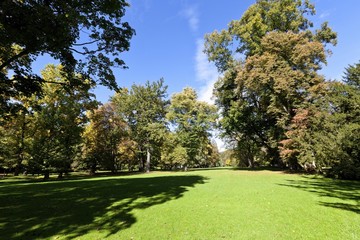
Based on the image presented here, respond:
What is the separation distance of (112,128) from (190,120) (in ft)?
45.1

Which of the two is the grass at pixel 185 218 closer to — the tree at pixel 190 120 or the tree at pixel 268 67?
the tree at pixel 268 67

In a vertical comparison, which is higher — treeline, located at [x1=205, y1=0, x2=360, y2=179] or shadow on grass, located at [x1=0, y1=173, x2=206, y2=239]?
treeline, located at [x1=205, y1=0, x2=360, y2=179]

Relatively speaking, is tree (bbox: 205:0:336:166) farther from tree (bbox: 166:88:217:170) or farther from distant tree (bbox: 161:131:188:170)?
distant tree (bbox: 161:131:188:170)

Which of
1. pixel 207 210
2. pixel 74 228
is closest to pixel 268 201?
pixel 207 210

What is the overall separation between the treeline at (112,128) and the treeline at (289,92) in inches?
315

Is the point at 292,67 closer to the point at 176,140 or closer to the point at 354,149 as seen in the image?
the point at 354,149

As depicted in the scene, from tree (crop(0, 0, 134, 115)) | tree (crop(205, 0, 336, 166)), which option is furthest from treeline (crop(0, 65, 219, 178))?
tree (crop(0, 0, 134, 115))

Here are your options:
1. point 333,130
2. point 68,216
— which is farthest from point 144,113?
point 68,216

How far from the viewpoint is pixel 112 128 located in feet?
119

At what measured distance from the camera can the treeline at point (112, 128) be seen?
Answer: 26234 mm

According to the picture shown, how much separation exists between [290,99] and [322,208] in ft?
62.3

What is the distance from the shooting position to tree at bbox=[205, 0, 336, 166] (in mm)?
23406

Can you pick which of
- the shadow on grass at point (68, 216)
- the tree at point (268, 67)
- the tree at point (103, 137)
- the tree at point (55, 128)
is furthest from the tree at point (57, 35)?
the tree at point (103, 137)

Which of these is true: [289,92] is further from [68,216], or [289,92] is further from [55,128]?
[55,128]
